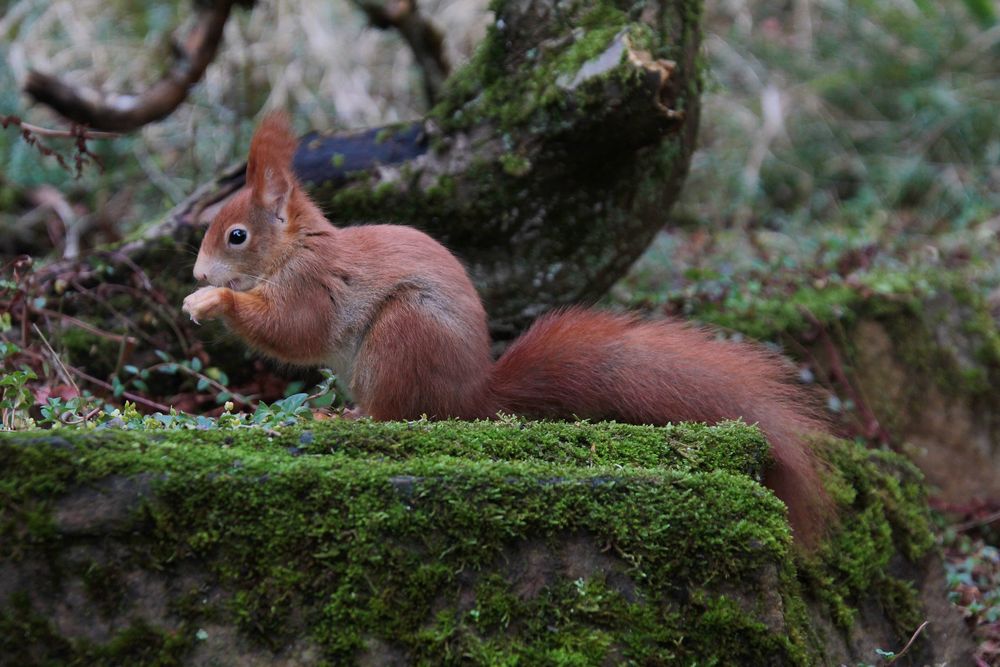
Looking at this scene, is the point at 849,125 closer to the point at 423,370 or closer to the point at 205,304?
the point at 423,370

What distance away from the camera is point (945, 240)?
7270mm

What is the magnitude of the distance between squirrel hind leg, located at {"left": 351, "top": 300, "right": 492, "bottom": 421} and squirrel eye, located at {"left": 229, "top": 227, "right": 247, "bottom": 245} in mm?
756

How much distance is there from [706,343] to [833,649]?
0.99 m

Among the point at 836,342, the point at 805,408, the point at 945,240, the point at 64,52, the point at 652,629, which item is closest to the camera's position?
the point at 652,629

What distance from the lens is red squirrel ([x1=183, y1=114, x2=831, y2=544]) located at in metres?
3.03

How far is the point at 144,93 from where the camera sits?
5.08m

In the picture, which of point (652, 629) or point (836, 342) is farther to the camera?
point (836, 342)

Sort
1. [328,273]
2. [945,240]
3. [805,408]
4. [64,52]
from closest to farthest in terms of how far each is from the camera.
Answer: [805,408]
[328,273]
[945,240]
[64,52]

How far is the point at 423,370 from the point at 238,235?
3.26 feet

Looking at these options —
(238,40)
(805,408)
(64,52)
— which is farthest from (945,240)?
(64,52)

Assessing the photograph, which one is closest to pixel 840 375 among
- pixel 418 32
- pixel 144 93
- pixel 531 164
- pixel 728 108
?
pixel 531 164

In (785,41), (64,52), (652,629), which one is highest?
(785,41)

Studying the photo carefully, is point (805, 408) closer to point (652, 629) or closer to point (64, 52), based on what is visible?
point (652, 629)

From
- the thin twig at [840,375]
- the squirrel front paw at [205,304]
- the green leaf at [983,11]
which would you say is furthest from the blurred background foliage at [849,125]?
the squirrel front paw at [205,304]
